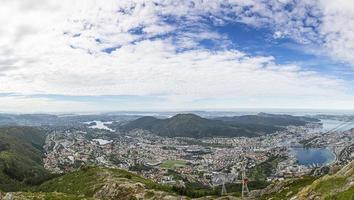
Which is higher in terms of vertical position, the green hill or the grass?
the grass

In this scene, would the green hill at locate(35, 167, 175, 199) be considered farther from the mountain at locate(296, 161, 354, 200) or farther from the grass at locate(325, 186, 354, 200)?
the grass at locate(325, 186, 354, 200)

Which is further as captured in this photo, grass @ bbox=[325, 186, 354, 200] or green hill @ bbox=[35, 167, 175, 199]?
green hill @ bbox=[35, 167, 175, 199]

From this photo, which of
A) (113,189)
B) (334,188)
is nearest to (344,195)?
(334,188)

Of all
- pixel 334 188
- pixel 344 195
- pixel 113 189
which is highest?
pixel 344 195

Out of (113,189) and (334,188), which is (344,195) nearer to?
(334,188)

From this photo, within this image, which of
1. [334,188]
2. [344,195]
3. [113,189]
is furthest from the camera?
[113,189]

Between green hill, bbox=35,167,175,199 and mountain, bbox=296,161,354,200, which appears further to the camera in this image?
green hill, bbox=35,167,175,199

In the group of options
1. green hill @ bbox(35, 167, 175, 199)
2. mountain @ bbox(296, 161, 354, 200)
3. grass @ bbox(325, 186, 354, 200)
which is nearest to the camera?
grass @ bbox(325, 186, 354, 200)

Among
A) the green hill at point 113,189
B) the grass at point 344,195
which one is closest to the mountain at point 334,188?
the grass at point 344,195

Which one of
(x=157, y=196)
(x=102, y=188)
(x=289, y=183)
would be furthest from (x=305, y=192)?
(x=102, y=188)

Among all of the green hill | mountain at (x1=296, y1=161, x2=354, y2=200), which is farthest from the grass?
the green hill

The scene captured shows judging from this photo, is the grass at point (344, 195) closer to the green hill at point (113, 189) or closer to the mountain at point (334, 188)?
the mountain at point (334, 188)

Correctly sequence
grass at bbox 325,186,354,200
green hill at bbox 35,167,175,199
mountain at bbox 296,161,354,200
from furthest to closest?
green hill at bbox 35,167,175,199 → mountain at bbox 296,161,354,200 → grass at bbox 325,186,354,200
